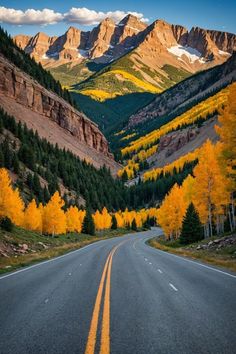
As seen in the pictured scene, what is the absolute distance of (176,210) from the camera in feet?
204

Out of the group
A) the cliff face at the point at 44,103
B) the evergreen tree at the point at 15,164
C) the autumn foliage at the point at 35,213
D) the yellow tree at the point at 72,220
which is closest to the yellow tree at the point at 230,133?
the autumn foliage at the point at 35,213

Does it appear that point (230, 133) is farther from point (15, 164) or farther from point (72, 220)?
point (15, 164)

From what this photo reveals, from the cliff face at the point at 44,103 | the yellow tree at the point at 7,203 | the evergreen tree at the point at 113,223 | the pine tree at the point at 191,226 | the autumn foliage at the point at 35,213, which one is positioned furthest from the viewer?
the cliff face at the point at 44,103

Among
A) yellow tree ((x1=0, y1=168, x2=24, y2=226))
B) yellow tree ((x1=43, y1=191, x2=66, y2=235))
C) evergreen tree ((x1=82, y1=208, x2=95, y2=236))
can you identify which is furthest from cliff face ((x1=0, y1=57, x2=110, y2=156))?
yellow tree ((x1=0, y1=168, x2=24, y2=226))

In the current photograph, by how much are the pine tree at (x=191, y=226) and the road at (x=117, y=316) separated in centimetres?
3174

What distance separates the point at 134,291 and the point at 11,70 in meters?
149

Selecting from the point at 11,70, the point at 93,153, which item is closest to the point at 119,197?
the point at 93,153

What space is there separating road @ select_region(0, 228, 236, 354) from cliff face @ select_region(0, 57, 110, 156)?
136357mm

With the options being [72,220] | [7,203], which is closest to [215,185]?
[7,203]

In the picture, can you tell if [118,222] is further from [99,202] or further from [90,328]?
[90,328]

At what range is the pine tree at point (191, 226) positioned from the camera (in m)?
47.6

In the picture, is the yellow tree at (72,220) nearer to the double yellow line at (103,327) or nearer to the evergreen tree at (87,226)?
the evergreen tree at (87,226)

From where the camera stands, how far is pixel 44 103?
160 meters

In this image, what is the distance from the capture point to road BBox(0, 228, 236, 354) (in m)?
7.16
